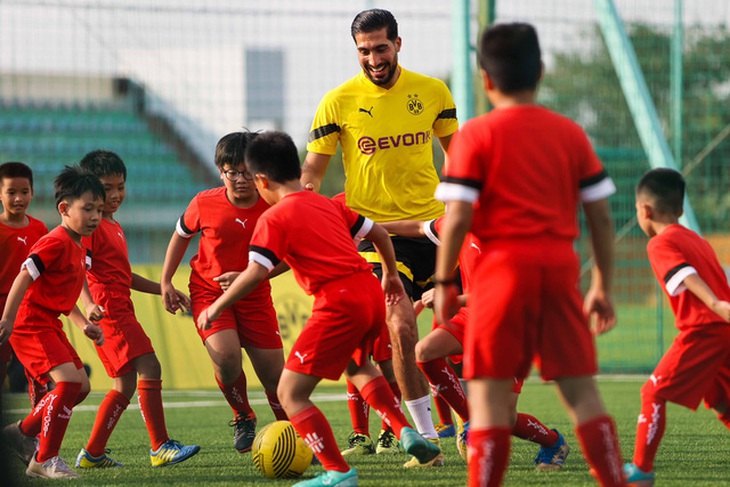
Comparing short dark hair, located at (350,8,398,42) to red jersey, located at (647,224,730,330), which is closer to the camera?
red jersey, located at (647,224,730,330)

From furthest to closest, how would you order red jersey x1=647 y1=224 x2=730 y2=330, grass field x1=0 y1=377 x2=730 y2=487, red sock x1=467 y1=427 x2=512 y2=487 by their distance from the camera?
grass field x1=0 y1=377 x2=730 y2=487 → red jersey x1=647 y1=224 x2=730 y2=330 → red sock x1=467 y1=427 x2=512 y2=487

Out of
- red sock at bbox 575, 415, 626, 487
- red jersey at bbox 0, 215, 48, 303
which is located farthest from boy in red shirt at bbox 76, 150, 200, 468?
red sock at bbox 575, 415, 626, 487

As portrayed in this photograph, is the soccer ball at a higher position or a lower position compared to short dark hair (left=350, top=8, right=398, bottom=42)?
lower

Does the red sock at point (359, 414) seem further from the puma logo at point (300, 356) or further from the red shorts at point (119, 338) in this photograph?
the puma logo at point (300, 356)

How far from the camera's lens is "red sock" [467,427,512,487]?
398 cm

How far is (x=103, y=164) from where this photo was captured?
6.80 m

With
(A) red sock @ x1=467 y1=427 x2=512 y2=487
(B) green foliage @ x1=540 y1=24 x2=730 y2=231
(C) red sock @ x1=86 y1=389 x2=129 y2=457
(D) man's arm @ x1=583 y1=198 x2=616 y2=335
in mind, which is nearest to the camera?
(A) red sock @ x1=467 y1=427 x2=512 y2=487

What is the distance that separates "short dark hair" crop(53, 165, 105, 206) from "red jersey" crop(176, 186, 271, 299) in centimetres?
64

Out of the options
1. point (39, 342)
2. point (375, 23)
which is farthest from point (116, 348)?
point (375, 23)

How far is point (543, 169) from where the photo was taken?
13.3ft

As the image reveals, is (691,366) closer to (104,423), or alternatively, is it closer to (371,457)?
(371,457)

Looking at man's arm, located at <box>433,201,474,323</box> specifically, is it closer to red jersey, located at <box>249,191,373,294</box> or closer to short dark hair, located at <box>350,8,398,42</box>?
red jersey, located at <box>249,191,373,294</box>

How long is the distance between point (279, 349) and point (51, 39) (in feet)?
25.7

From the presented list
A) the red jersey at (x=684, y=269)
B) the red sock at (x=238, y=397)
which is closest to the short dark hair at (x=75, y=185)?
the red sock at (x=238, y=397)
